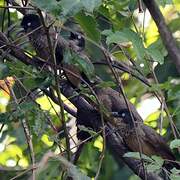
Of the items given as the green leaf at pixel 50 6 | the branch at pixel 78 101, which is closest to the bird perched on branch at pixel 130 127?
the branch at pixel 78 101

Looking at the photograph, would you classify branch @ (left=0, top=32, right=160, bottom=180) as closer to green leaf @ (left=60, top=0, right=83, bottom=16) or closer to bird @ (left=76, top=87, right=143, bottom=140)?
A: bird @ (left=76, top=87, right=143, bottom=140)

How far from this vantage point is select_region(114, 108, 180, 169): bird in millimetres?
4049

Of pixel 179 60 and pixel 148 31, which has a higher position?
pixel 148 31

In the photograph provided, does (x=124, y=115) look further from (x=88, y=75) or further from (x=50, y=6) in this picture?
(x=50, y=6)

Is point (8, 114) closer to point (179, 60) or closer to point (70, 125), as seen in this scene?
point (179, 60)

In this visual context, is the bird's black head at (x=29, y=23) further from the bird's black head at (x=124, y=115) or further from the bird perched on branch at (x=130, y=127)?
the bird's black head at (x=124, y=115)

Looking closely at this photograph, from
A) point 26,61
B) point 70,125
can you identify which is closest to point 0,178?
point 70,125

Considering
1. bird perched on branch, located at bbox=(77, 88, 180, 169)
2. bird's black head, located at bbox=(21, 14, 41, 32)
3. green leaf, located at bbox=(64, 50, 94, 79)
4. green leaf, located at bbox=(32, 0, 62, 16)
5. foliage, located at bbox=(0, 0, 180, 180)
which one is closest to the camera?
green leaf, located at bbox=(32, 0, 62, 16)

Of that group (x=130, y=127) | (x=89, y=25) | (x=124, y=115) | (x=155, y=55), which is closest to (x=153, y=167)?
(x=155, y=55)

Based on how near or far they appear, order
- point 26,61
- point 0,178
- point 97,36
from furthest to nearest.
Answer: point 0,178
point 26,61
point 97,36

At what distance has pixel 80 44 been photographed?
3.90m

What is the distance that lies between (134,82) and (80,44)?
1.38 ft

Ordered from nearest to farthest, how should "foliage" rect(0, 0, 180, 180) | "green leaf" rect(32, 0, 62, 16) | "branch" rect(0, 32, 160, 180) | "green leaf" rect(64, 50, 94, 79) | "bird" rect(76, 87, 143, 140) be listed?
"green leaf" rect(32, 0, 62, 16)
"foliage" rect(0, 0, 180, 180)
"green leaf" rect(64, 50, 94, 79)
"branch" rect(0, 32, 160, 180)
"bird" rect(76, 87, 143, 140)

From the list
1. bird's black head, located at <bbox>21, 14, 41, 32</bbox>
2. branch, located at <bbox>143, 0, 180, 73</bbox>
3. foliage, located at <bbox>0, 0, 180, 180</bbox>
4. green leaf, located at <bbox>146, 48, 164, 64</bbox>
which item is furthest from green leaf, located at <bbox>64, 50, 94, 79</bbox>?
bird's black head, located at <bbox>21, 14, 41, 32</bbox>
